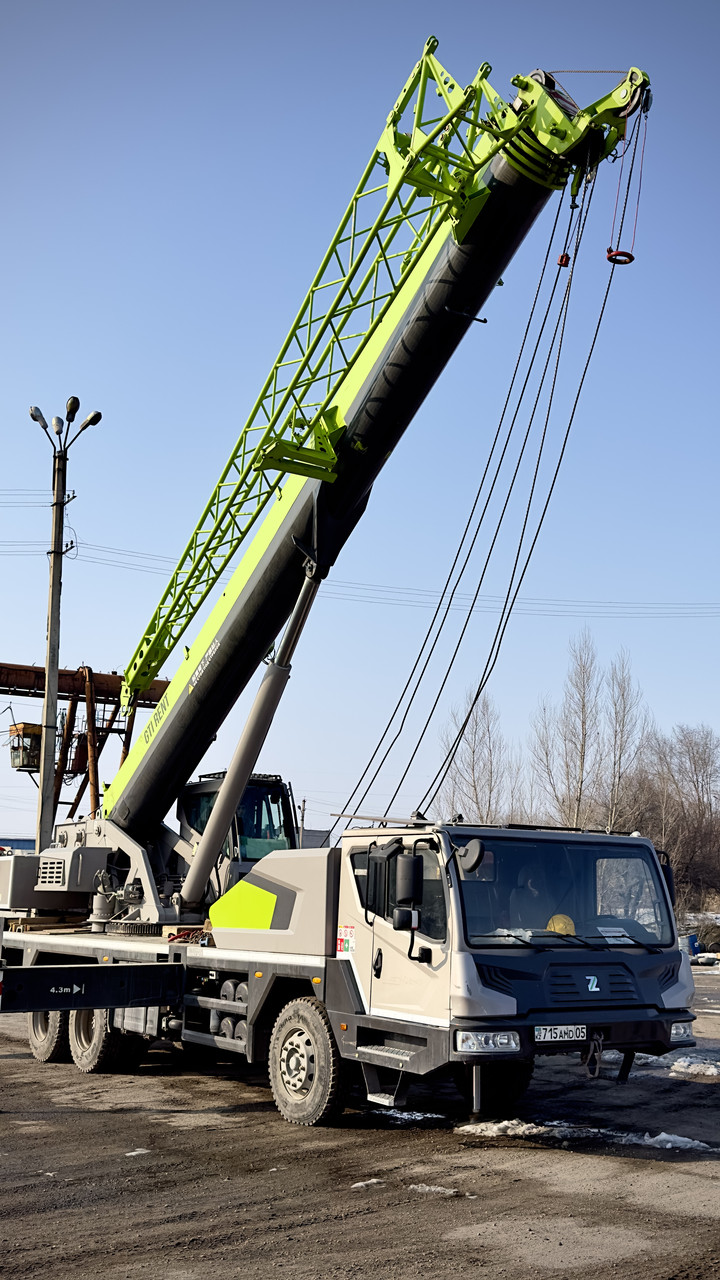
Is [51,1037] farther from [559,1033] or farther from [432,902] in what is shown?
[559,1033]

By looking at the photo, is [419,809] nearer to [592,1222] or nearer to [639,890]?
[639,890]

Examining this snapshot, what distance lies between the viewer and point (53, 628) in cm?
1712

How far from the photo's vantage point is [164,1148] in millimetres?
7648

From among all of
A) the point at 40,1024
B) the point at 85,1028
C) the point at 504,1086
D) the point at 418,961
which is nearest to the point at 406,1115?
the point at 504,1086

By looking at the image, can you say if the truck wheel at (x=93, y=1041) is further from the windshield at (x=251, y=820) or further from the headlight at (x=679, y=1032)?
the headlight at (x=679, y=1032)

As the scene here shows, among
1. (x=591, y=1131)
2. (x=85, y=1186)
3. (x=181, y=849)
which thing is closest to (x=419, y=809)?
(x=591, y=1131)

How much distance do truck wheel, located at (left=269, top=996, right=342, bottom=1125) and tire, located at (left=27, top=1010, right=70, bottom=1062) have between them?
3.63 m

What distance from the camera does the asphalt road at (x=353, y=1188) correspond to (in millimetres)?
5371

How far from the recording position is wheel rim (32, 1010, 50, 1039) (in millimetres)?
11656

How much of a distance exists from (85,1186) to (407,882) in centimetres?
263

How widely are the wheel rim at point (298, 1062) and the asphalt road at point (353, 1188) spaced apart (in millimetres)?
296

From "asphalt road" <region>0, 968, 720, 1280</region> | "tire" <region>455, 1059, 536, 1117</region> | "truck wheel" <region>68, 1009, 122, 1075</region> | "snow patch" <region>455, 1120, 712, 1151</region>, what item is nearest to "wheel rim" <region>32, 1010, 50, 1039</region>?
"truck wheel" <region>68, 1009, 122, 1075</region>

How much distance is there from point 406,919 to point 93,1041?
16.0ft

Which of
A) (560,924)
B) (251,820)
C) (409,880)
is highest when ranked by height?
(251,820)
